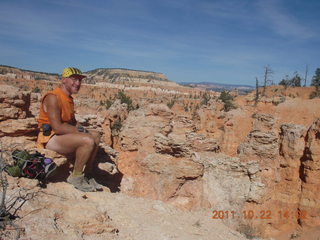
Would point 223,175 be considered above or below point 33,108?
below

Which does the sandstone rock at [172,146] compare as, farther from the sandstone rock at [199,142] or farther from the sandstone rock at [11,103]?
the sandstone rock at [11,103]

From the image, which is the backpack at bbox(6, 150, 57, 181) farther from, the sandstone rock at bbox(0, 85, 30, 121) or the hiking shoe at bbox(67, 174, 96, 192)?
the sandstone rock at bbox(0, 85, 30, 121)

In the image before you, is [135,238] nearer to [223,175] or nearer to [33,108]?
[223,175]

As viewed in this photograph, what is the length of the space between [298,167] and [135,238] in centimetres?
683

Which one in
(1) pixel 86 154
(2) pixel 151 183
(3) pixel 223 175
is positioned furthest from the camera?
(3) pixel 223 175

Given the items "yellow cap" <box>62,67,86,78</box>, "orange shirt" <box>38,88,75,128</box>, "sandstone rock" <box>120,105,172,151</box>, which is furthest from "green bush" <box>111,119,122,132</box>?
"yellow cap" <box>62,67,86,78</box>

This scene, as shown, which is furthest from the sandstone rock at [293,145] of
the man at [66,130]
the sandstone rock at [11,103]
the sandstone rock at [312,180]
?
the sandstone rock at [11,103]

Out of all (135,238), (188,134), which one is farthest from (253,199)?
(135,238)

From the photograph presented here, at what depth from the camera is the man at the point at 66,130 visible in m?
4.47

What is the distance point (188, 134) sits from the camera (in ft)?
26.7

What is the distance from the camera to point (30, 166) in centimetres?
407

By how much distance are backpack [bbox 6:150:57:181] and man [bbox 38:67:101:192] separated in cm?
54
